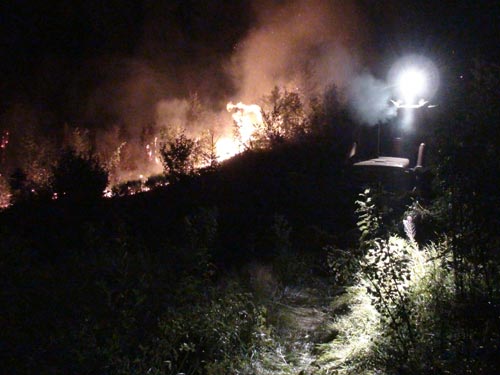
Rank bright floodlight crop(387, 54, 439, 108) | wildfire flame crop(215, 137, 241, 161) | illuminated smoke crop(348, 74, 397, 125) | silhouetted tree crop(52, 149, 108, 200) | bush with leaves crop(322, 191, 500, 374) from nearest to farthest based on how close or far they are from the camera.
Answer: bush with leaves crop(322, 191, 500, 374)
silhouetted tree crop(52, 149, 108, 200)
bright floodlight crop(387, 54, 439, 108)
illuminated smoke crop(348, 74, 397, 125)
wildfire flame crop(215, 137, 241, 161)

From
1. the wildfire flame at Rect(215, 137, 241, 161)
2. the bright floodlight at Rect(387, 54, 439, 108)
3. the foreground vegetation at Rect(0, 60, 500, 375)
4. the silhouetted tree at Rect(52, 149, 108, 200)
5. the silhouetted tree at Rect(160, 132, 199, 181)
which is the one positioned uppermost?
the bright floodlight at Rect(387, 54, 439, 108)

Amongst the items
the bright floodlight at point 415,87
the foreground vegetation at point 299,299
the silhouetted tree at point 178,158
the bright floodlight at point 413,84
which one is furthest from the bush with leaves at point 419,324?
the bright floodlight at point 413,84

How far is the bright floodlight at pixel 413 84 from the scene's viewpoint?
11.2 m

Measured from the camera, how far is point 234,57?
62.3 feet

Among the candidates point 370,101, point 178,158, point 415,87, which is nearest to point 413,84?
point 415,87

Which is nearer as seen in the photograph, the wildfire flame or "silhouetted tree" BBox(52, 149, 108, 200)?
"silhouetted tree" BBox(52, 149, 108, 200)

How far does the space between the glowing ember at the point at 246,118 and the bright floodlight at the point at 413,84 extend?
4.02 m

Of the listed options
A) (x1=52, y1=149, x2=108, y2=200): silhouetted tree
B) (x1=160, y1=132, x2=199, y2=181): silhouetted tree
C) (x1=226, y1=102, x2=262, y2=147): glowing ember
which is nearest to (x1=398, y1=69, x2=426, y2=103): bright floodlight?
(x1=226, y1=102, x2=262, y2=147): glowing ember

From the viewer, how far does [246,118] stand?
16.1 metres

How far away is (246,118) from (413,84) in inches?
246

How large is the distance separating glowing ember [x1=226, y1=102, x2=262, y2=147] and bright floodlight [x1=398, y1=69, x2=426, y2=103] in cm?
402

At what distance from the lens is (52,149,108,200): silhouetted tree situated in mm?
9945

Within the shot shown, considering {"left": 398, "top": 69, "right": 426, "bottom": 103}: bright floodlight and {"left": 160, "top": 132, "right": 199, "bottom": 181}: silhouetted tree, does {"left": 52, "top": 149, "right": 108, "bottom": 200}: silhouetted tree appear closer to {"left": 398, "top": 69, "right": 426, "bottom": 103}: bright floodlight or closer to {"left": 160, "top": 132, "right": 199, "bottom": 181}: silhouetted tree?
{"left": 160, "top": 132, "right": 199, "bottom": 181}: silhouetted tree

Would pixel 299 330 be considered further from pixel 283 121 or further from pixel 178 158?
pixel 283 121
